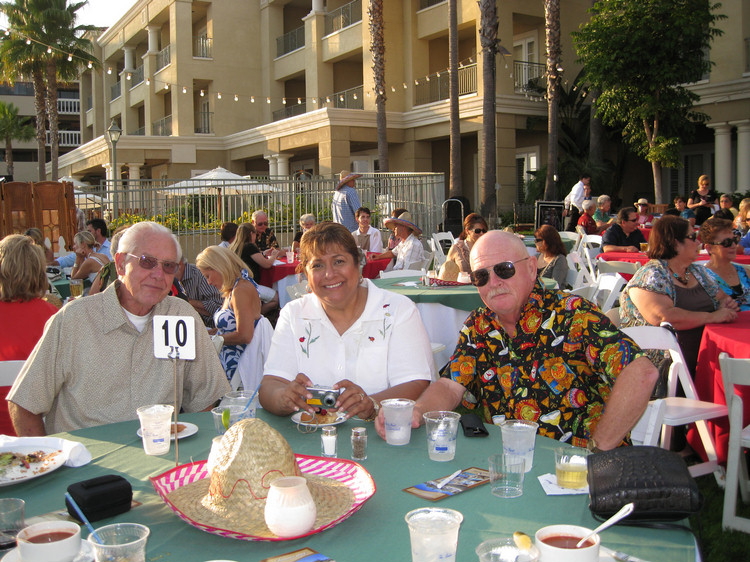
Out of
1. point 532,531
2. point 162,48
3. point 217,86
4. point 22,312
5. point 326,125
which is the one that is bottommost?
point 532,531

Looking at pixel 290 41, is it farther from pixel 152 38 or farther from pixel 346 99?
pixel 152 38

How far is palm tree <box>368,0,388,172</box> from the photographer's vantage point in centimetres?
2297

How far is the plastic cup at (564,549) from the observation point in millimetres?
1435

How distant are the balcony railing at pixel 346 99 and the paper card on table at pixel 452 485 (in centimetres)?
2609

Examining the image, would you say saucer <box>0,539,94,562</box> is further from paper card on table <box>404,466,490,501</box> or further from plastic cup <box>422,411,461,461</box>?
plastic cup <box>422,411,461,461</box>

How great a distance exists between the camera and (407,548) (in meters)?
1.69

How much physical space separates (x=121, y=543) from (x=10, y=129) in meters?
51.4

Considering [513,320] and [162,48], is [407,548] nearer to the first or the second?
[513,320]

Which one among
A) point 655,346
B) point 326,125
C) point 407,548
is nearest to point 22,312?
point 407,548

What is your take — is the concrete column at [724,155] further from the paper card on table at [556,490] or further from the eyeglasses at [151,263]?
the paper card on table at [556,490]

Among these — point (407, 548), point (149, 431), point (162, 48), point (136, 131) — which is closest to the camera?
point (407, 548)

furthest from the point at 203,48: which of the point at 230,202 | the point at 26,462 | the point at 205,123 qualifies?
the point at 26,462

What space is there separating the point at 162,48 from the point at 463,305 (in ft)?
109

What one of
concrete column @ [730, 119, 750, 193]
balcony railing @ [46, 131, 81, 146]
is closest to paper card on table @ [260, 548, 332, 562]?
concrete column @ [730, 119, 750, 193]
